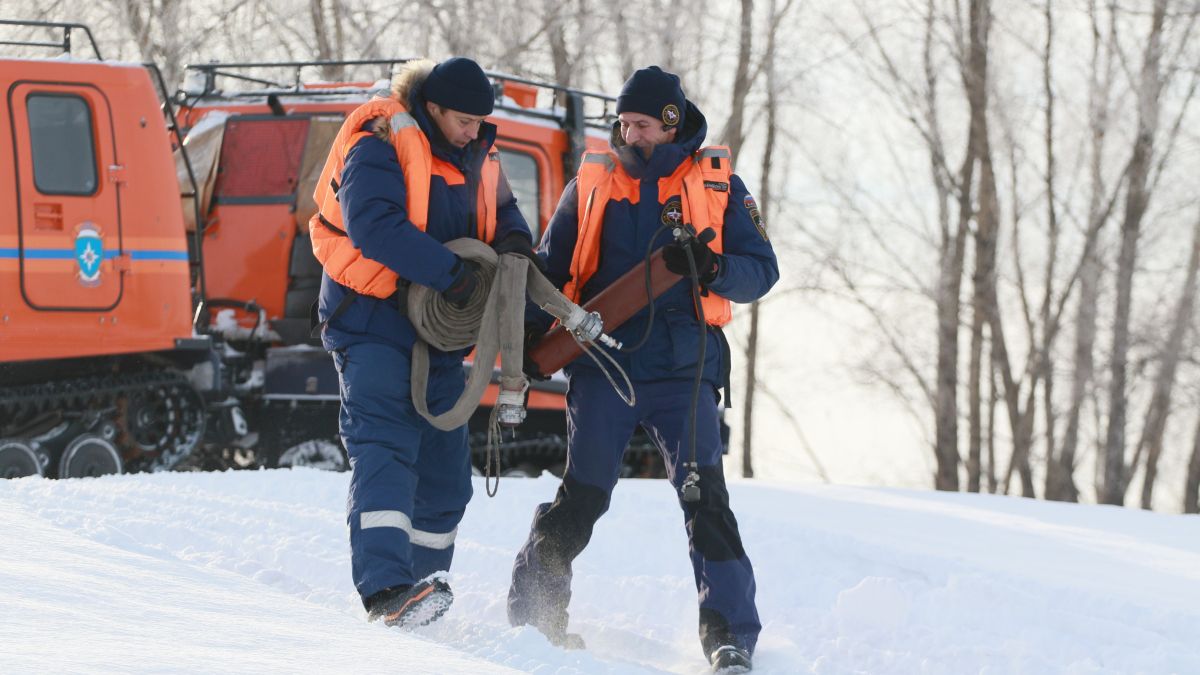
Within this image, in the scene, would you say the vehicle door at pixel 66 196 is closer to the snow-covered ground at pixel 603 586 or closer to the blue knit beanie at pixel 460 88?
the snow-covered ground at pixel 603 586

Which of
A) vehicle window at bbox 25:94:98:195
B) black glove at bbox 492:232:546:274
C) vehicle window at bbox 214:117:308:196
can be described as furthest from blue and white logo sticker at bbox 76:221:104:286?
black glove at bbox 492:232:546:274

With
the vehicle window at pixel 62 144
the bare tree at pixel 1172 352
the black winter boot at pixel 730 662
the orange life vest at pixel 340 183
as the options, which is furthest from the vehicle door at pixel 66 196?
the bare tree at pixel 1172 352

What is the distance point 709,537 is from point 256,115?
21.4 feet

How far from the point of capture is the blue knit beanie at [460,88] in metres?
4.84

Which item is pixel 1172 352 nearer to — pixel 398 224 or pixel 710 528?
pixel 710 528

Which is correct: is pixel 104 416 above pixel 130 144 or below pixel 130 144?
below

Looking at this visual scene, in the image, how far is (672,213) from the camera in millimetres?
5031

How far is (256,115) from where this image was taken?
1061cm

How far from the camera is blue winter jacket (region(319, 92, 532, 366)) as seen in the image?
15.4ft

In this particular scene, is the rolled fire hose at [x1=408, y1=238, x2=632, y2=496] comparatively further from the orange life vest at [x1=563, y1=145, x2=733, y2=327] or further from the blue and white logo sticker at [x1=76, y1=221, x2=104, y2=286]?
the blue and white logo sticker at [x1=76, y1=221, x2=104, y2=286]

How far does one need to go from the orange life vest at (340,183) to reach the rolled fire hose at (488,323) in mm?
136

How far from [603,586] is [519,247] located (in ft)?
5.40

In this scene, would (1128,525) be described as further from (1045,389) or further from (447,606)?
(1045,389)

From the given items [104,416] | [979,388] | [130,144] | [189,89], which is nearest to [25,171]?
[130,144]
